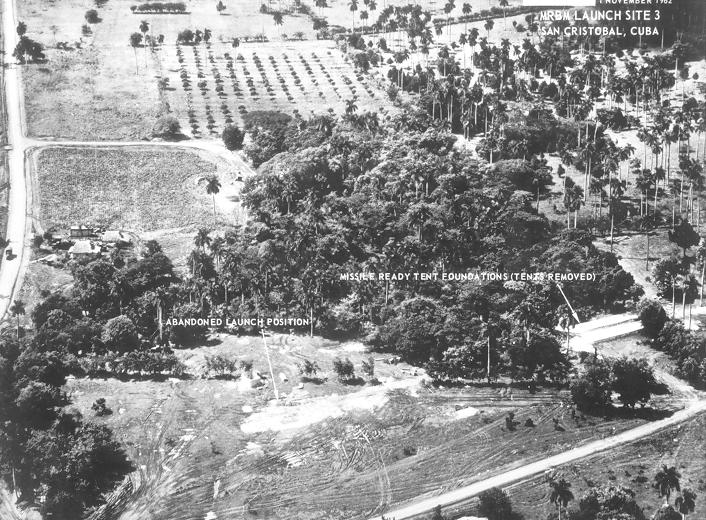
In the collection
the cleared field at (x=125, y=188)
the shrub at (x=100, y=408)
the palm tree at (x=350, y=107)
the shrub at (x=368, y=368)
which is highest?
the palm tree at (x=350, y=107)

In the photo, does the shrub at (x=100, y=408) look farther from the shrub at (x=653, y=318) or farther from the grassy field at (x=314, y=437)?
the shrub at (x=653, y=318)

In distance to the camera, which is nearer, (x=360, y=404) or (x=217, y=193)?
(x=360, y=404)

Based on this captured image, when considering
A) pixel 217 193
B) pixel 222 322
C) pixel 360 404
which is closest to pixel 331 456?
pixel 360 404

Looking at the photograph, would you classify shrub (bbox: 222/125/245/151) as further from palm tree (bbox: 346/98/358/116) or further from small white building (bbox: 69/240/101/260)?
small white building (bbox: 69/240/101/260)

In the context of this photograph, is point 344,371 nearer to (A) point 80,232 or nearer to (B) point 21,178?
(A) point 80,232

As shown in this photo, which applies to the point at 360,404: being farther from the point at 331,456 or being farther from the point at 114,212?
the point at 114,212

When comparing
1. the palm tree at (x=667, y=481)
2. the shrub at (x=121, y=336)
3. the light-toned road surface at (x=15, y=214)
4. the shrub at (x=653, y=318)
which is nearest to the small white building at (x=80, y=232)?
the light-toned road surface at (x=15, y=214)

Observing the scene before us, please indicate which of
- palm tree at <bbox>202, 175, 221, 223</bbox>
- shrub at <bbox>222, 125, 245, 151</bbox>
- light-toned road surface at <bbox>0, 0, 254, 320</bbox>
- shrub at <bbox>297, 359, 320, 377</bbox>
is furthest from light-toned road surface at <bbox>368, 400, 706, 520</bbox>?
shrub at <bbox>222, 125, 245, 151</bbox>
